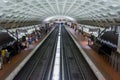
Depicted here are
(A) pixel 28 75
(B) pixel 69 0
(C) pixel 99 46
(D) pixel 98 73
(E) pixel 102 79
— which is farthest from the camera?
(B) pixel 69 0

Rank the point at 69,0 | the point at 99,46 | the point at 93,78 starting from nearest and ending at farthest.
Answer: the point at 93,78 < the point at 99,46 < the point at 69,0

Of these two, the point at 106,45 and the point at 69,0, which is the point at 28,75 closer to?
the point at 106,45

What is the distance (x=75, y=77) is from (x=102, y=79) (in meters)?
3.60

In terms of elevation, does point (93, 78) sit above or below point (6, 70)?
below

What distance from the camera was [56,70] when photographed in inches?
639

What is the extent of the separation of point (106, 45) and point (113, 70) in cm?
371

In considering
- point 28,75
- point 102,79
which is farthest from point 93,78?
point 28,75

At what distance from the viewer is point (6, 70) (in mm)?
12203

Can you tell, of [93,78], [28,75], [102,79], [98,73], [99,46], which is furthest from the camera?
[99,46]

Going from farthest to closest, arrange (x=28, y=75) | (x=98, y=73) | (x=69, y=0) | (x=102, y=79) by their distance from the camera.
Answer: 1. (x=69, y=0)
2. (x=28, y=75)
3. (x=98, y=73)
4. (x=102, y=79)

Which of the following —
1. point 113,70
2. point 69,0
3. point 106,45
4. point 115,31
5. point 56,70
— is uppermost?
point 69,0

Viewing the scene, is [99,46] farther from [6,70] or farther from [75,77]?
[6,70]

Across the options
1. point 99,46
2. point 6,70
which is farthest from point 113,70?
point 6,70

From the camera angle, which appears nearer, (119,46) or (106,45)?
(119,46)
